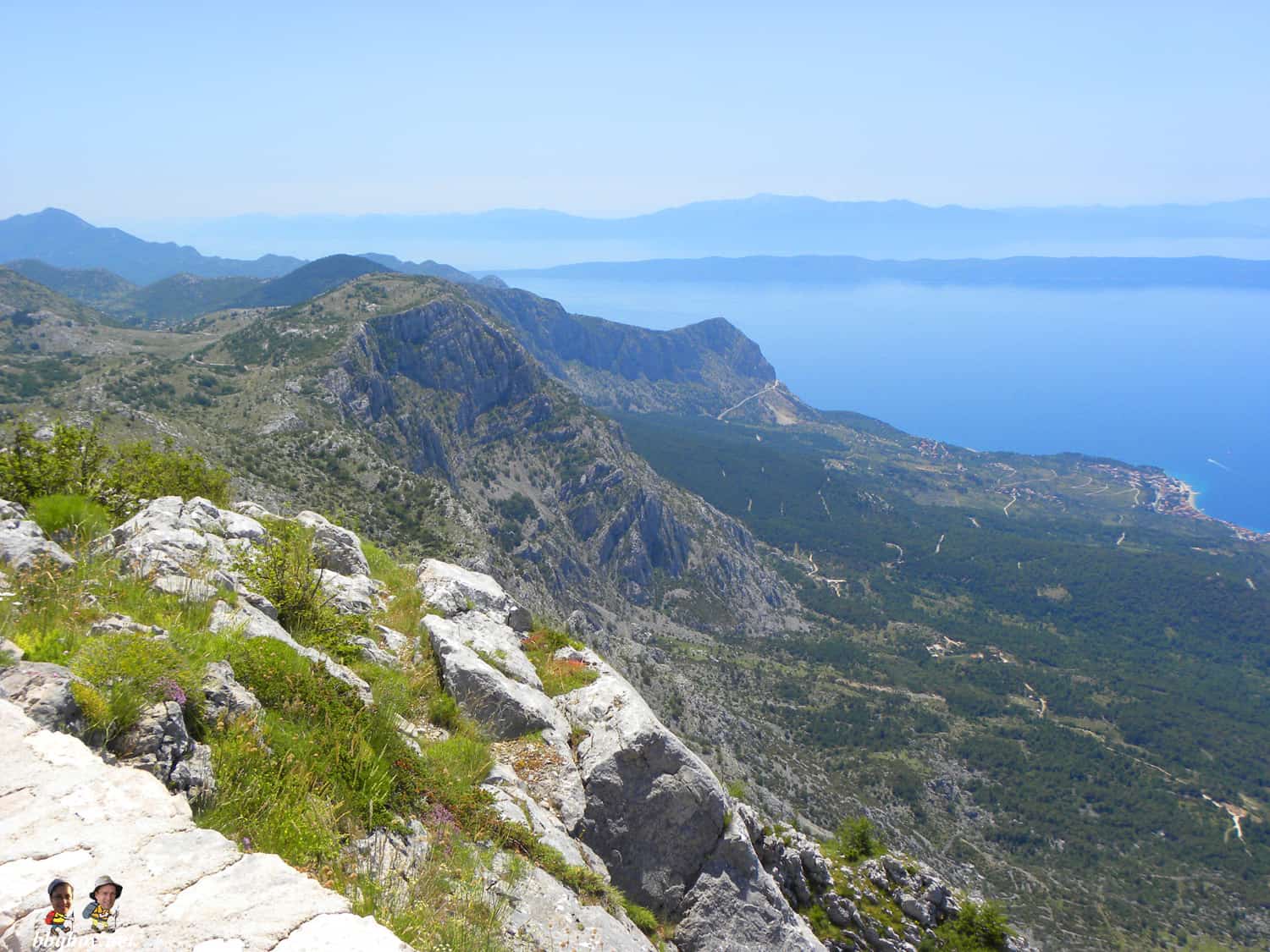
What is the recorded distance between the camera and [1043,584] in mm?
174250

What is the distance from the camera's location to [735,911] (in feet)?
38.3

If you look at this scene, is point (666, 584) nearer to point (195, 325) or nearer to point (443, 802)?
point (443, 802)

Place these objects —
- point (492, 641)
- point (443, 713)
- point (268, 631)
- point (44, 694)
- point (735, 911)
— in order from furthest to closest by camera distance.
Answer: point (492, 641), point (735, 911), point (443, 713), point (268, 631), point (44, 694)

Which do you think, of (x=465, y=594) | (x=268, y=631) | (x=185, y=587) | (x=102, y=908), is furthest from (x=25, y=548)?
(x=465, y=594)

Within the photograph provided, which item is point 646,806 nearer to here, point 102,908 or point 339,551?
point 102,908

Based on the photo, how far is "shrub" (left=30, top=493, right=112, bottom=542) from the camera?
1112cm

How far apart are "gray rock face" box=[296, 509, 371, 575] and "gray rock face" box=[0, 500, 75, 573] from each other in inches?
211

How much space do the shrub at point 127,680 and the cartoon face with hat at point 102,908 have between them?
7.78 feet

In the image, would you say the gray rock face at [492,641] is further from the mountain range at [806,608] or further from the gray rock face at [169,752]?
the mountain range at [806,608]

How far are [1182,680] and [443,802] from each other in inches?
7394

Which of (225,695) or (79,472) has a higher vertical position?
(79,472)

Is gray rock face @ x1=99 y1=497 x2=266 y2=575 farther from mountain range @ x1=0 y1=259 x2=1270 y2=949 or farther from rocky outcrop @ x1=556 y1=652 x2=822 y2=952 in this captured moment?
mountain range @ x1=0 y1=259 x2=1270 y2=949

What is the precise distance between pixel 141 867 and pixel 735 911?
1020cm

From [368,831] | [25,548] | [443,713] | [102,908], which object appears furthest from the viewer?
[443,713]
